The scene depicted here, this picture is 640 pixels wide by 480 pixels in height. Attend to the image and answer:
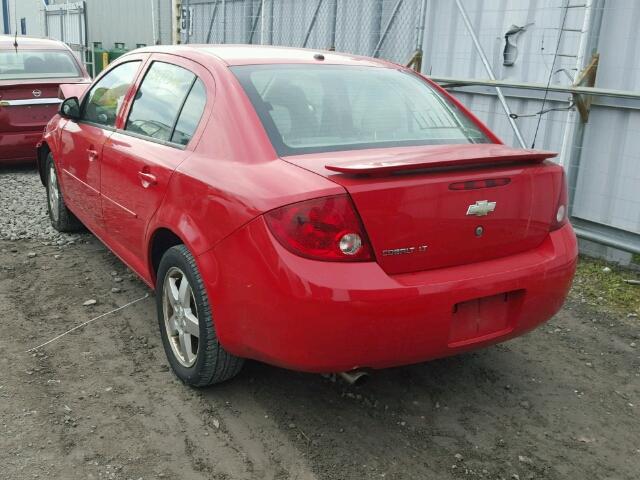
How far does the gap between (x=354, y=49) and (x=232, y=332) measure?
6.91m

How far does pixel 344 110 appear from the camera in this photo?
133 inches

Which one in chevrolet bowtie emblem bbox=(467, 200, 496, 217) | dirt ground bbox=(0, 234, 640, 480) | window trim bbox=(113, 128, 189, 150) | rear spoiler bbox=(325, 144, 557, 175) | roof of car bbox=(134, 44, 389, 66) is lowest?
dirt ground bbox=(0, 234, 640, 480)

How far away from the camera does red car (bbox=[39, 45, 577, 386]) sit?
2.66 meters

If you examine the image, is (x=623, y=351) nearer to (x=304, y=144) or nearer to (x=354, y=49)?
(x=304, y=144)

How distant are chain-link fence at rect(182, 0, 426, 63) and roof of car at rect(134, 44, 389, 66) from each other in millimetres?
3995

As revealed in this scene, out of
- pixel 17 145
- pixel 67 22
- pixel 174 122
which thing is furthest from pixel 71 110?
pixel 67 22

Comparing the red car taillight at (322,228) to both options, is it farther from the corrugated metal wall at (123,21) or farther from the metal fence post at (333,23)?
the corrugated metal wall at (123,21)

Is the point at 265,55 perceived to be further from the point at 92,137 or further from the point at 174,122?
the point at 92,137

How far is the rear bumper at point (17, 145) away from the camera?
26.8ft

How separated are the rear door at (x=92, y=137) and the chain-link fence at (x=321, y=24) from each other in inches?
160

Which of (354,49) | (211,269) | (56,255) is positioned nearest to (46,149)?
(56,255)

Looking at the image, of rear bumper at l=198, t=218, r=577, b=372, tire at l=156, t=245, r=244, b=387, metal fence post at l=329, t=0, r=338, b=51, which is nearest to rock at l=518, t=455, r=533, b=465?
rear bumper at l=198, t=218, r=577, b=372

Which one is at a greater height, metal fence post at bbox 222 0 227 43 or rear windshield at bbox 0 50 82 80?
metal fence post at bbox 222 0 227 43

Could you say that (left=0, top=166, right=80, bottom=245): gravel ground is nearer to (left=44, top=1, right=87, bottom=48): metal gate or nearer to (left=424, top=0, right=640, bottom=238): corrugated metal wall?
(left=424, top=0, right=640, bottom=238): corrugated metal wall
